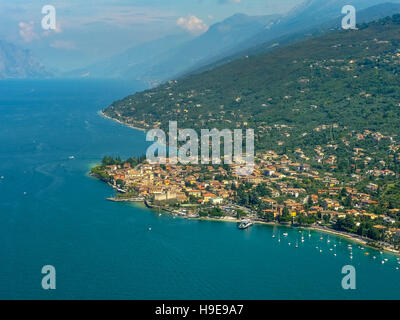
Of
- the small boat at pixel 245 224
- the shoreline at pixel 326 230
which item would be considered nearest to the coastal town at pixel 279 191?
the shoreline at pixel 326 230

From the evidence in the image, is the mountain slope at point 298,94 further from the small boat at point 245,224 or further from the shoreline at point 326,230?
the small boat at point 245,224

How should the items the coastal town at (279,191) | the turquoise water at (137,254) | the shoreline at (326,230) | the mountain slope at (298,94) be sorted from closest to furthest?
the turquoise water at (137,254)
the shoreline at (326,230)
the coastal town at (279,191)
the mountain slope at (298,94)

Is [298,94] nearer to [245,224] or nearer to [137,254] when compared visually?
[245,224]

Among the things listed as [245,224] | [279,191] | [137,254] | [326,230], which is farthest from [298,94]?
[137,254]

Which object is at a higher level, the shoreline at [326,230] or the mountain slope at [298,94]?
the mountain slope at [298,94]

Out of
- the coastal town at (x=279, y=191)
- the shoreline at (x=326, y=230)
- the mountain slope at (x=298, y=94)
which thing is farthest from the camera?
the mountain slope at (x=298, y=94)

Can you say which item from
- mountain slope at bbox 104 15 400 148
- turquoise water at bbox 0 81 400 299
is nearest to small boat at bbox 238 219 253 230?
turquoise water at bbox 0 81 400 299
